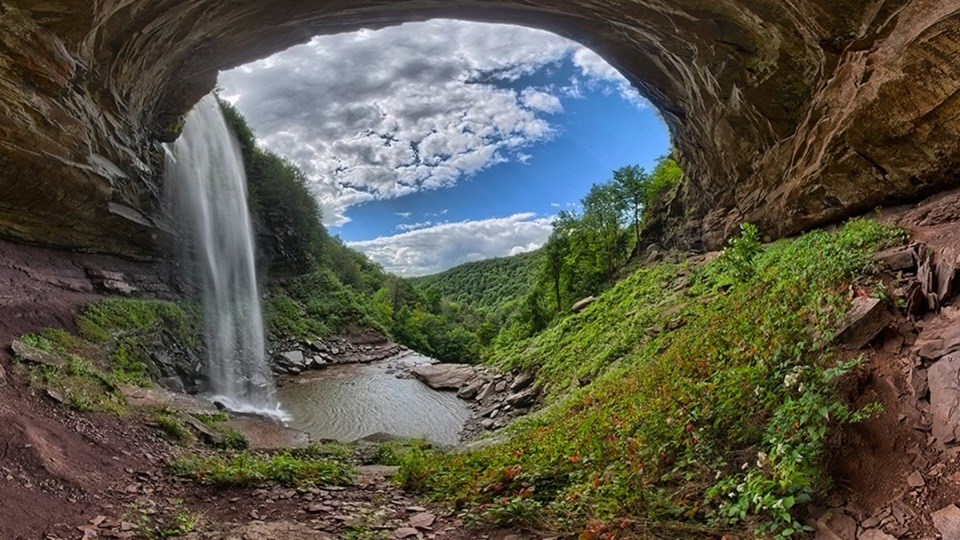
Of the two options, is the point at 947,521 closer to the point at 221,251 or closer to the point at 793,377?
the point at 793,377

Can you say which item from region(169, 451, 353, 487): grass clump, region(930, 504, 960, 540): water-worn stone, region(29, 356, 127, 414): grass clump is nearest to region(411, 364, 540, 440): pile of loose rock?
region(169, 451, 353, 487): grass clump

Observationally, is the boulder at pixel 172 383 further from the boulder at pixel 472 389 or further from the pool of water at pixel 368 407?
the boulder at pixel 472 389

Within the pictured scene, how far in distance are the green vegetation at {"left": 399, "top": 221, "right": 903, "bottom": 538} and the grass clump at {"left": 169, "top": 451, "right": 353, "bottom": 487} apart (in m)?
1.22

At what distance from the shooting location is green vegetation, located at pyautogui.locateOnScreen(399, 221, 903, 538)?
3943 mm

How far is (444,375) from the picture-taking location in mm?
26625

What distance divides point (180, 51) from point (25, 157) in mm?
4889

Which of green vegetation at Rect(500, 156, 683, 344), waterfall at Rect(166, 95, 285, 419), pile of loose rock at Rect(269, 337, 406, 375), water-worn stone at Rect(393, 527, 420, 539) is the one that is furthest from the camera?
green vegetation at Rect(500, 156, 683, 344)

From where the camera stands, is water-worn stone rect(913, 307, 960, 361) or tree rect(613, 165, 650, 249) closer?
water-worn stone rect(913, 307, 960, 361)

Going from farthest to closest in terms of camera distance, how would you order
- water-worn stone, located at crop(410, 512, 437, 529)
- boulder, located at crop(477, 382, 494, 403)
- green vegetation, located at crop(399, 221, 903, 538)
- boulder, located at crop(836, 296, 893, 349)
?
boulder, located at crop(477, 382, 494, 403) → water-worn stone, located at crop(410, 512, 437, 529) → boulder, located at crop(836, 296, 893, 349) → green vegetation, located at crop(399, 221, 903, 538)

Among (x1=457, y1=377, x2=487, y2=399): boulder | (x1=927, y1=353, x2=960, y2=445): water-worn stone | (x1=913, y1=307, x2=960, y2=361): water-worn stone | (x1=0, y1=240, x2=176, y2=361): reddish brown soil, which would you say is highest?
(x1=0, y1=240, x2=176, y2=361): reddish brown soil

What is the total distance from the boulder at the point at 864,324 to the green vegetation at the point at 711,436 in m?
0.16

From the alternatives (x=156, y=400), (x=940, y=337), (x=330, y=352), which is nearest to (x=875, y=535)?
(x=940, y=337)

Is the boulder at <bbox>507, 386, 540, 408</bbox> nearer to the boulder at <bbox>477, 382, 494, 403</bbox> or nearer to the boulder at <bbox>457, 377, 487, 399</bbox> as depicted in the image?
the boulder at <bbox>477, 382, 494, 403</bbox>

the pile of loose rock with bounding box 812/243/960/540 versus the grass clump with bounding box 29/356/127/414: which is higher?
the grass clump with bounding box 29/356/127/414
